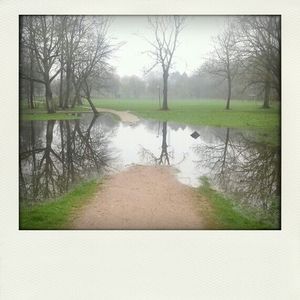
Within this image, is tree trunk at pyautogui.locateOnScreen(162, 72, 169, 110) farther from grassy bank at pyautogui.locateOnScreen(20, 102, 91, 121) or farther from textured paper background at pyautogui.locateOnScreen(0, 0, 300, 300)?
grassy bank at pyautogui.locateOnScreen(20, 102, 91, 121)

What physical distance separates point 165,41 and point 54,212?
141cm

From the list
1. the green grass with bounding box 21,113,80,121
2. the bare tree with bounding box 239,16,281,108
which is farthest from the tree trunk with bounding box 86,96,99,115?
the bare tree with bounding box 239,16,281,108

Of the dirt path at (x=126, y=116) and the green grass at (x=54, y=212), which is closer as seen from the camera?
the green grass at (x=54, y=212)

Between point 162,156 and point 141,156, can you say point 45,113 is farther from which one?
point 162,156

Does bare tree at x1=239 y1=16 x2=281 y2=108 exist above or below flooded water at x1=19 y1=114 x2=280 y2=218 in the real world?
above

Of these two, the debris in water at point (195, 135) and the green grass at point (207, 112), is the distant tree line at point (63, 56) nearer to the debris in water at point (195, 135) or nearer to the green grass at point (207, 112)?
the green grass at point (207, 112)

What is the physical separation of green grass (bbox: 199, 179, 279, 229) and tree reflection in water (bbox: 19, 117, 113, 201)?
2.61 feet

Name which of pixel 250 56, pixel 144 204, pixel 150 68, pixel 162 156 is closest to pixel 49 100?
pixel 150 68

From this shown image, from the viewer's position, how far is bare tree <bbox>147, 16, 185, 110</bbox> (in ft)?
11.3

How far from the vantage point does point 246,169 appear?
11.6 feet

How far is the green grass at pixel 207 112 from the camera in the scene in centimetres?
351
